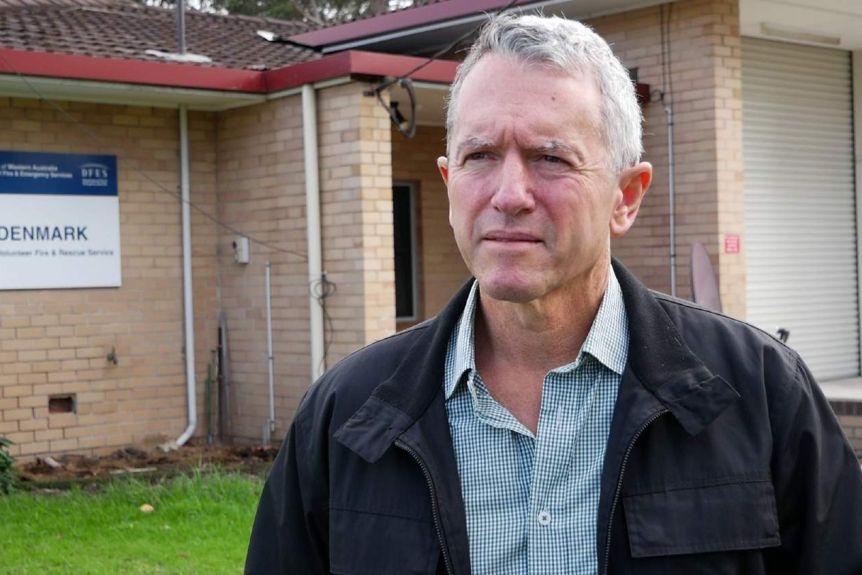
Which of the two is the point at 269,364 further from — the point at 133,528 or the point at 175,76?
the point at 133,528

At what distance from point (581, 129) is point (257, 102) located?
366 inches

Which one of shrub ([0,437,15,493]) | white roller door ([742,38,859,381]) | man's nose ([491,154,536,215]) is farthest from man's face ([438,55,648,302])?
white roller door ([742,38,859,381])

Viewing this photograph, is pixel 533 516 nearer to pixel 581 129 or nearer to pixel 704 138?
pixel 581 129

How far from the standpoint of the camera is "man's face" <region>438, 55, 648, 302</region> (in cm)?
212

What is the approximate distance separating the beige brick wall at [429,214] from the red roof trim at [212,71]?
267 cm

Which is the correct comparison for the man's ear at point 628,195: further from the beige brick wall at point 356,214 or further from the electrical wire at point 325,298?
the electrical wire at point 325,298

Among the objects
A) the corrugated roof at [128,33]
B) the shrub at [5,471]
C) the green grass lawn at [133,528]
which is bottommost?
the green grass lawn at [133,528]

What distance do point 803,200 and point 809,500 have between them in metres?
11.2

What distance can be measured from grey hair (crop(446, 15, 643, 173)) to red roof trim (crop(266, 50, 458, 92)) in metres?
7.88

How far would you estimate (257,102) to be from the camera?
11180 millimetres

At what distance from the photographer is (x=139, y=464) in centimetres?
1026

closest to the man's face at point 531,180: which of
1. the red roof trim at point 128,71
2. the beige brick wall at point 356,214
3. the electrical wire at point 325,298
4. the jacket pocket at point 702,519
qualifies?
the jacket pocket at point 702,519

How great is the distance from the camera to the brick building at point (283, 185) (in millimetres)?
10359

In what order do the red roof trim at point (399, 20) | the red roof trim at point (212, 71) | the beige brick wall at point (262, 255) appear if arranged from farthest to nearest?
1. the red roof trim at point (399, 20)
2. the beige brick wall at point (262, 255)
3. the red roof trim at point (212, 71)
